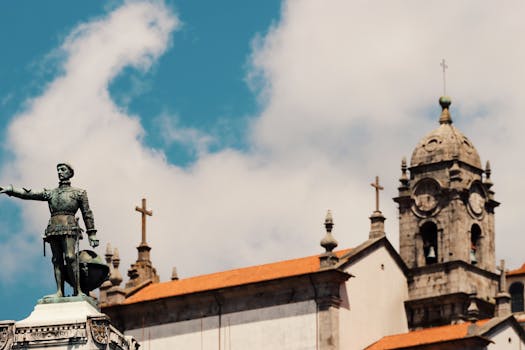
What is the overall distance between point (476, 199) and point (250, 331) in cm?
1709

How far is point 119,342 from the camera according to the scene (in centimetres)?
3466

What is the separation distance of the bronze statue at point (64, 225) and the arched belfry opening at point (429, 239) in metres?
55.4

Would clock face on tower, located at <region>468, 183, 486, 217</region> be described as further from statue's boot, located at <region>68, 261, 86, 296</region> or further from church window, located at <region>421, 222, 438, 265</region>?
statue's boot, located at <region>68, 261, 86, 296</region>

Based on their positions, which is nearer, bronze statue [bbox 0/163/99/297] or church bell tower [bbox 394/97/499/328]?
bronze statue [bbox 0/163/99/297]

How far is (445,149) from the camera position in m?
91.1

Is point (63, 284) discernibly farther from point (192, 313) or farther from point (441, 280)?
point (441, 280)

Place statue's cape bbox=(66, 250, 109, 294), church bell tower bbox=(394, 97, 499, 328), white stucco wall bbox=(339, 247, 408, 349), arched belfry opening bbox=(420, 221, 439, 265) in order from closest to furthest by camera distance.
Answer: statue's cape bbox=(66, 250, 109, 294) < white stucco wall bbox=(339, 247, 408, 349) < church bell tower bbox=(394, 97, 499, 328) < arched belfry opening bbox=(420, 221, 439, 265)

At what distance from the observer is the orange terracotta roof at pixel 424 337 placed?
76.1 metres

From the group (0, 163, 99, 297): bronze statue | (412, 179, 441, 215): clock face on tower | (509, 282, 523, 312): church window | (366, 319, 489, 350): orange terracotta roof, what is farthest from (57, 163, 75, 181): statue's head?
(509, 282, 523, 312): church window

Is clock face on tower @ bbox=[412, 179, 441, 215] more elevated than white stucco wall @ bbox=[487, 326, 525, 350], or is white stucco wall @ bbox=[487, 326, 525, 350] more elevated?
clock face on tower @ bbox=[412, 179, 441, 215]

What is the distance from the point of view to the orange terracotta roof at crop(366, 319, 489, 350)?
7606 cm

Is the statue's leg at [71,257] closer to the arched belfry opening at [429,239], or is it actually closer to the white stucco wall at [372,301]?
the white stucco wall at [372,301]

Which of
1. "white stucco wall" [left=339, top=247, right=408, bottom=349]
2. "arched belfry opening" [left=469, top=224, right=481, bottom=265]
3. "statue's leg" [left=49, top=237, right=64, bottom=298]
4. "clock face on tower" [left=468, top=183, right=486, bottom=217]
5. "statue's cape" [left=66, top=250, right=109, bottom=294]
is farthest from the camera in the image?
"clock face on tower" [left=468, top=183, right=486, bottom=217]

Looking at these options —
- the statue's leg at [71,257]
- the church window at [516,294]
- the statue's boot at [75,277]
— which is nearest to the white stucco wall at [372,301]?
the church window at [516,294]
